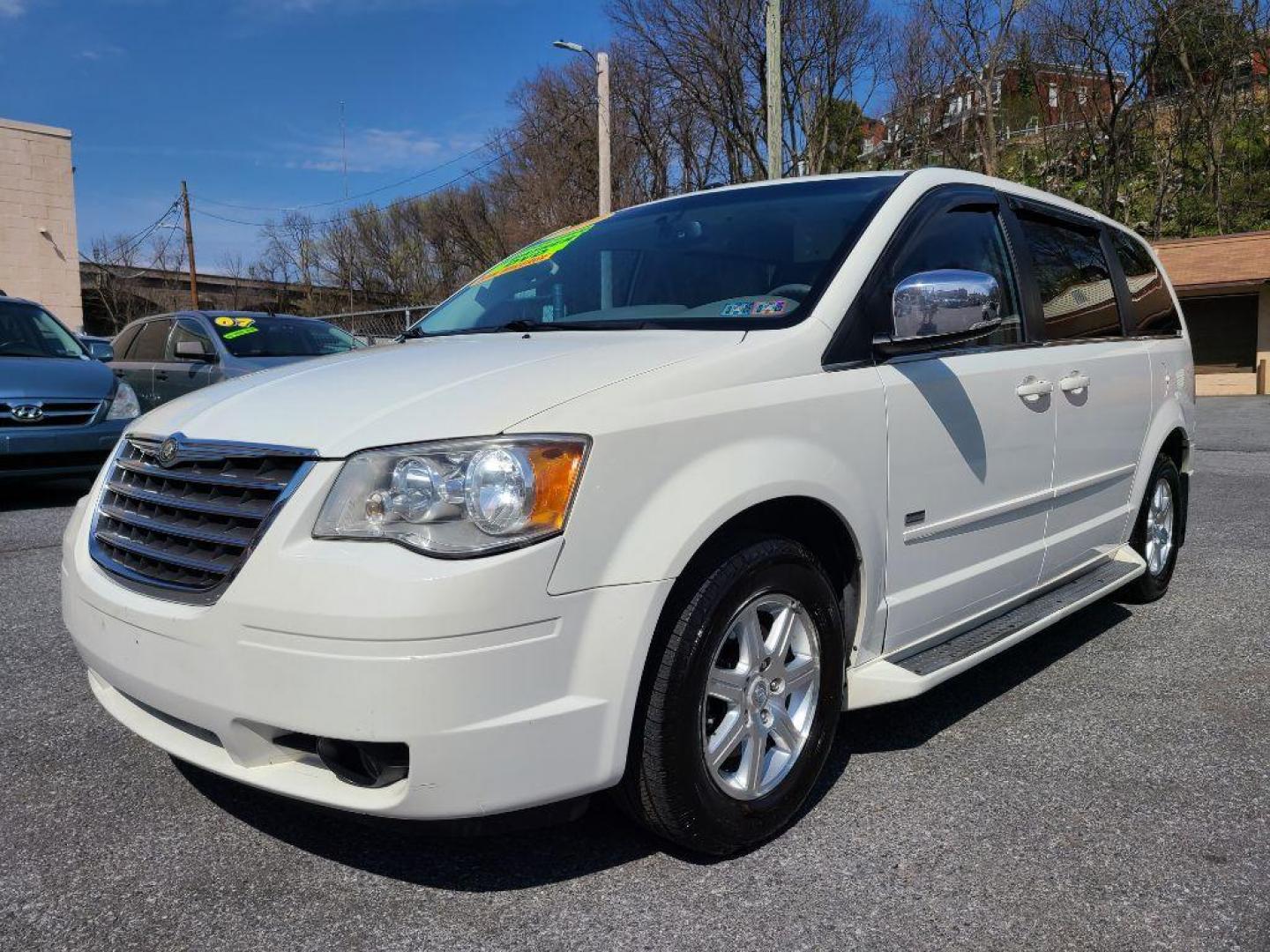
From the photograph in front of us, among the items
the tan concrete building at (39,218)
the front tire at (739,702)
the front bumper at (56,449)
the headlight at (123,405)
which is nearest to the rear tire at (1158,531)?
the front tire at (739,702)

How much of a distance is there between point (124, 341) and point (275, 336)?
2.83m

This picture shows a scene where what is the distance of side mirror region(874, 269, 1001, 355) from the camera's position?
2.81 metres

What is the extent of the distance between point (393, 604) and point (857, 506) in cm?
131

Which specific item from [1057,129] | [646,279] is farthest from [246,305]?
[646,279]

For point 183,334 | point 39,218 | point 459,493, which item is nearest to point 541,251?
point 459,493

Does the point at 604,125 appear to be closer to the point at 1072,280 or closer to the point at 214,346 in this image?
the point at 214,346

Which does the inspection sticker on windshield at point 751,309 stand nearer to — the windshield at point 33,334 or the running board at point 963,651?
the running board at point 963,651

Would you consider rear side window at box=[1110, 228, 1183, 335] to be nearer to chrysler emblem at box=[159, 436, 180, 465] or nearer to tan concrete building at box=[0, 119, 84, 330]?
chrysler emblem at box=[159, 436, 180, 465]

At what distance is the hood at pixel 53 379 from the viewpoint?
7246 millimetres

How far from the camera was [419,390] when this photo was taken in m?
2.35

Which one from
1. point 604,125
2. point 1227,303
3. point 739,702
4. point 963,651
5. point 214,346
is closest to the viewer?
point 739,702

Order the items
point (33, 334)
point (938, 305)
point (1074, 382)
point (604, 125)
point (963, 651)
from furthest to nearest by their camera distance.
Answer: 1. point (604, 125)
2. point (33, 334)
3. point (1074, 382)
4. point (963, 651)
5. point (938, 305)

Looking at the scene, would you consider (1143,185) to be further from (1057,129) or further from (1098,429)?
(1098,429)

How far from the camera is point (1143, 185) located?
31.8 m
